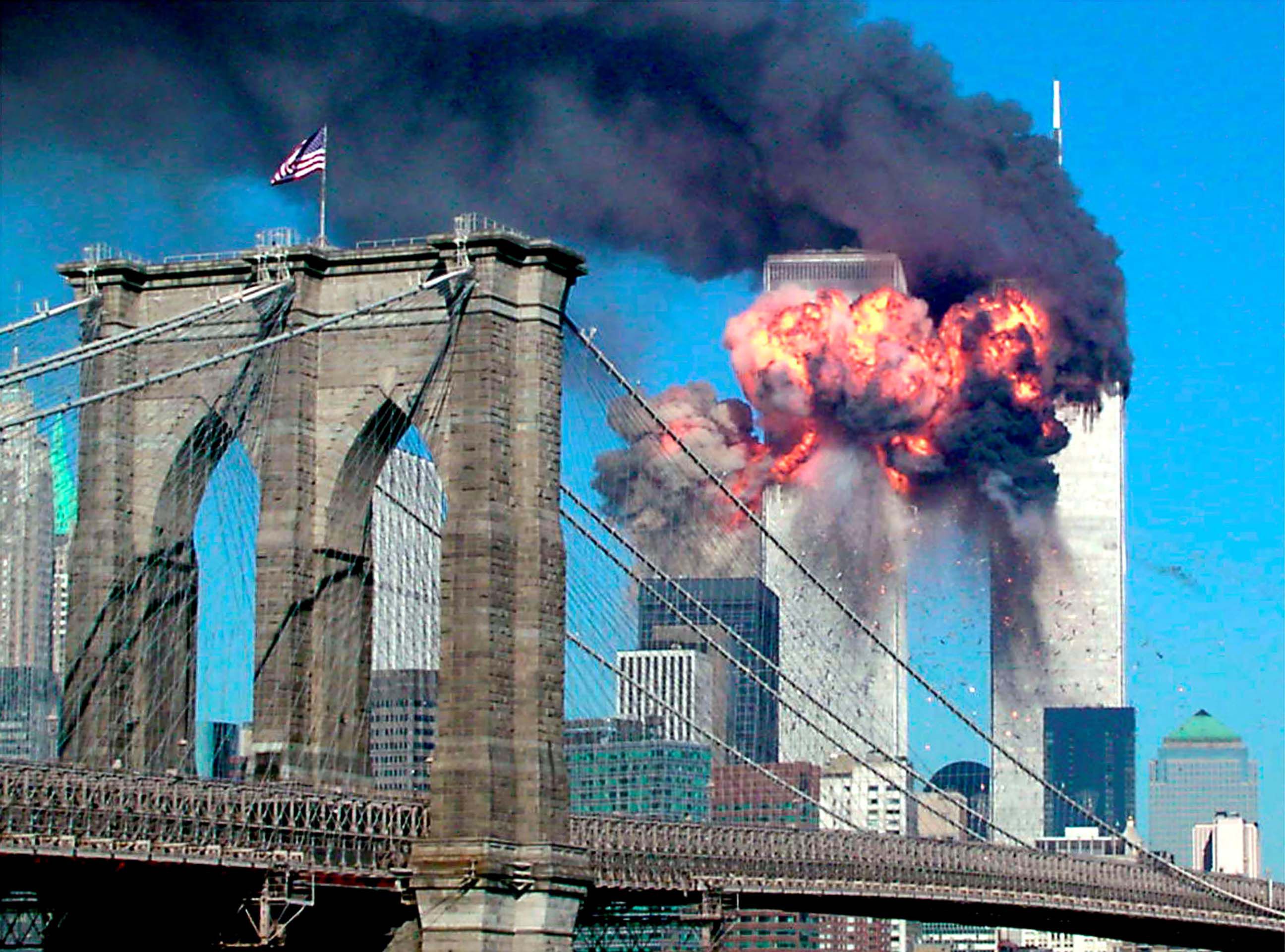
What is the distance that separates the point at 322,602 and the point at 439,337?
9.12 meters

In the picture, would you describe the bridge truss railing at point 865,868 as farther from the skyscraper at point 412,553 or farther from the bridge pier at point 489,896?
the bridge pier at point 489,896

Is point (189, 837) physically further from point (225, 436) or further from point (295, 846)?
point (225, 436)

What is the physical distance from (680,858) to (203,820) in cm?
3389

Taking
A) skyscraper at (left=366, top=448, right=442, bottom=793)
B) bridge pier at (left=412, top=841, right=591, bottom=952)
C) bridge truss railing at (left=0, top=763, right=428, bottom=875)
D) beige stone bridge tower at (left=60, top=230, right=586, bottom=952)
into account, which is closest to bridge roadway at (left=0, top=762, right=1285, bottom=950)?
bridge truss railing at (left=0, top=763, right=428, bottom=875)

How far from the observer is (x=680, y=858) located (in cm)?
12794

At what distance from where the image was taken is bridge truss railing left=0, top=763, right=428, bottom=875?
91.9 metres

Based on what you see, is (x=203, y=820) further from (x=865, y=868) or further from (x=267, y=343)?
(x=865, y=868)

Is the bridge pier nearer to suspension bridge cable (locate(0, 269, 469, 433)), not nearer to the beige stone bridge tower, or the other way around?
the beige stone bridge tower

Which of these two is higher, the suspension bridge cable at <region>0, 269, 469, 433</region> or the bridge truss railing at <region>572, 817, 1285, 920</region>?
the suspension bridge cable at <region>0, 269, 469, 433</region>

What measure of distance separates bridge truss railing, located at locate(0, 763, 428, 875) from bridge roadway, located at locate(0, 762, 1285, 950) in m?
A: 0.07

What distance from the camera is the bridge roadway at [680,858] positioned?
93688 millimetres

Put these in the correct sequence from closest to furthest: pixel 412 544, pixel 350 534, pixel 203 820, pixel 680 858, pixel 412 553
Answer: pixel 203 820
pixel 350 534
pixel 680 858
pixel 412 544
pixel 412 553

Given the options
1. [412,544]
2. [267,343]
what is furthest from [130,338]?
[412,544]

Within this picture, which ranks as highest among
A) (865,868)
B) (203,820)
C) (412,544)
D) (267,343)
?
(412,544)
